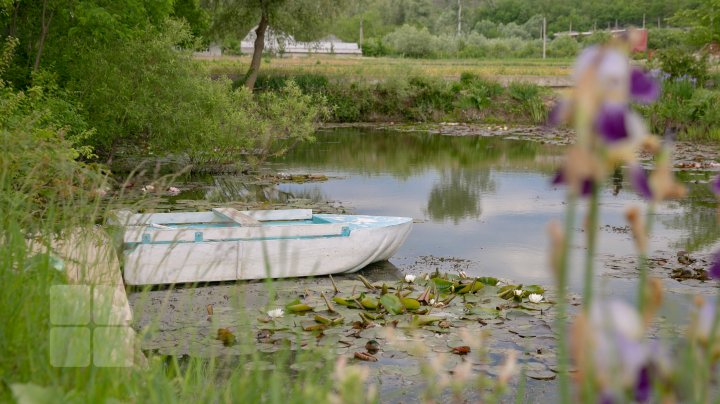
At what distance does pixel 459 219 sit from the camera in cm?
1130

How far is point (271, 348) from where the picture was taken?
545cm

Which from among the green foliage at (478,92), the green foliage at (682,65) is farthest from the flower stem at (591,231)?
the green foliage at (478,92)

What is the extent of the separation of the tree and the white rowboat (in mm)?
19014

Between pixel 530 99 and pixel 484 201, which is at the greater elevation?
pixel 530 99

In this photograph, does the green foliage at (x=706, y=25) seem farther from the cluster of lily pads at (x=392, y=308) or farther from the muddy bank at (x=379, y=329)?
the muddy bank at (x=379, y=329)

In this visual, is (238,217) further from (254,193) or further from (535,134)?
(535,134)

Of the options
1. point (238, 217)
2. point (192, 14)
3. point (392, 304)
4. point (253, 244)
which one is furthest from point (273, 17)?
point (392, 304)

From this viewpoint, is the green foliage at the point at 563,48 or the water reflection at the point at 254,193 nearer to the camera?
the water reflection at the point at 254,193

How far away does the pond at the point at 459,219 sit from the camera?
6.02 meters

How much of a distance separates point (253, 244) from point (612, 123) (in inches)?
259

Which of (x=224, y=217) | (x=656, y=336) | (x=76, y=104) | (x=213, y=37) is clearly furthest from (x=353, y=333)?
(x=213, y=37)

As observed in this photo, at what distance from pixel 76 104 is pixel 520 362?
9521 mm

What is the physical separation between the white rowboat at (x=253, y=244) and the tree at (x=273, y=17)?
19.0 metres

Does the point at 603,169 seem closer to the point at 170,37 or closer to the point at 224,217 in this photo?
the point at 224,217
